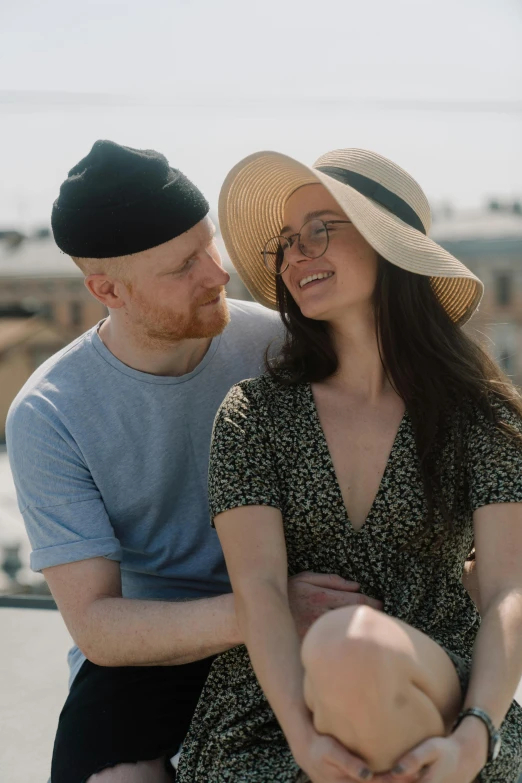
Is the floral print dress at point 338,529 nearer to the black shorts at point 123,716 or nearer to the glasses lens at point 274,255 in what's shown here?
the black shorts at point 123,716

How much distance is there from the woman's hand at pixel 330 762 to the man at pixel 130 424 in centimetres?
62

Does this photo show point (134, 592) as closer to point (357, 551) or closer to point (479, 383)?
point (357, 551)

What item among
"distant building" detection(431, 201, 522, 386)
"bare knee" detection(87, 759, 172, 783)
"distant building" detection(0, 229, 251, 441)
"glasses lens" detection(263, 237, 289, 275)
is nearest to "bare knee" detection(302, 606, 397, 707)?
"bare knee" detection(87, 759, 172, 783)

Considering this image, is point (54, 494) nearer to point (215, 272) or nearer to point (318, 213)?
point (215, 272)

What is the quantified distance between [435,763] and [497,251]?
4319 cm

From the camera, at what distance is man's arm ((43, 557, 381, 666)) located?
1.78m

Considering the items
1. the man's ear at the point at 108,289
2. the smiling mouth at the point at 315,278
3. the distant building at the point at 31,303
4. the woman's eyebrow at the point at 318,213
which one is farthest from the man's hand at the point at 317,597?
the distant building at the point at 31,303

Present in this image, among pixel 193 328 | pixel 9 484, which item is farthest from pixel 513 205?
pixel 193 328

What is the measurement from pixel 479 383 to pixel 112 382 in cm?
88

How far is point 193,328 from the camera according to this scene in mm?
2322

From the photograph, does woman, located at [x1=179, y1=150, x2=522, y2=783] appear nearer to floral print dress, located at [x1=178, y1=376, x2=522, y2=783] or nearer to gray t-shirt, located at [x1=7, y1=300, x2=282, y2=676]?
floral print dress, located at [x1=178, y1=376, x2=522, y2=783]

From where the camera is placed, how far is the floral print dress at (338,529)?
180 centimetres

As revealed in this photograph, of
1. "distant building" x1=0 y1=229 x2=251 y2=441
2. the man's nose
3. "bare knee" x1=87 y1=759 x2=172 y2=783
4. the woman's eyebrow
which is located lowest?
"distant building" x1=0 y1=229 x2=251 y2=441

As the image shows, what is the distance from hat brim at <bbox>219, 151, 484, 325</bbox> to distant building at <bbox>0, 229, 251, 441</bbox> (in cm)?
4105
